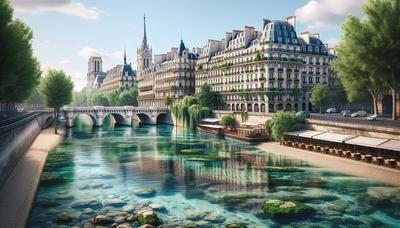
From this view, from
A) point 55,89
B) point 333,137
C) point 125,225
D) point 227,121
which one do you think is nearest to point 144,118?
point 55,89

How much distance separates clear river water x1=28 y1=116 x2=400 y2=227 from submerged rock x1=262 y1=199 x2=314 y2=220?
1.94ft

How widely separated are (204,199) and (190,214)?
4.32 m

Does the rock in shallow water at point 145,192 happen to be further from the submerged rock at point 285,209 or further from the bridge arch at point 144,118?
the bridge arch at point 144,118

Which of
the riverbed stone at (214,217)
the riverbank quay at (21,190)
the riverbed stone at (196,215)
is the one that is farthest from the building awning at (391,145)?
the riverbank quay at (21,190)

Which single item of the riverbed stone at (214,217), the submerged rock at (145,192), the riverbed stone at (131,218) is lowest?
the riverbed stone at (214,217)

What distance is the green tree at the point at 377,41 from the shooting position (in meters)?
49.9

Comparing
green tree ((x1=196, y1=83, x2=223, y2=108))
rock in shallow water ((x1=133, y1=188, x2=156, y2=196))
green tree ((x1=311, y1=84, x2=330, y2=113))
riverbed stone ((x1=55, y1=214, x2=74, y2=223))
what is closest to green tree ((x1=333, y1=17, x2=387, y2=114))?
green tree ((x1=311, y1=84, x2=330, y2=113))

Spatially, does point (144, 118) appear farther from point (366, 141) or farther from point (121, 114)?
point (366, 141)

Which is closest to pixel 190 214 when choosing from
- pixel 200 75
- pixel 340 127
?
pixel 340 127

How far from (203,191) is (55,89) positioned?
262ft

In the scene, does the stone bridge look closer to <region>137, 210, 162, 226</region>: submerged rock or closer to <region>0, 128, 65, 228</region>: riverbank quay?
<region>0, 128, 65, 228</region>: riverbank quay

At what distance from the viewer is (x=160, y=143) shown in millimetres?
76000

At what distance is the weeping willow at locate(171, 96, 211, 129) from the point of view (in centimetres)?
10612

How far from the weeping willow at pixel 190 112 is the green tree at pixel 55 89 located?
33.2 metres
